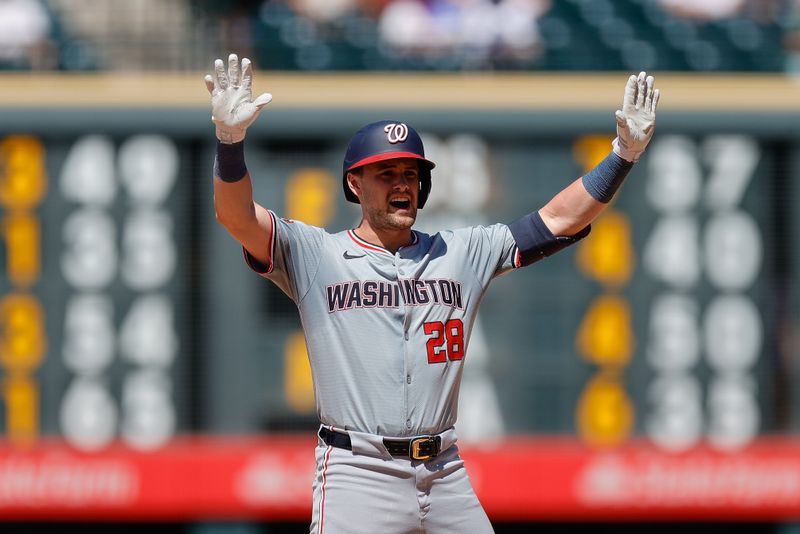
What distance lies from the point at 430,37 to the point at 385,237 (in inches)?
235

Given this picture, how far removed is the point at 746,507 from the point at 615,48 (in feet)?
10.8

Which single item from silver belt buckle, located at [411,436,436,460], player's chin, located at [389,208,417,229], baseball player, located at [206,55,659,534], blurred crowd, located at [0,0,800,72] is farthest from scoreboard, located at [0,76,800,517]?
silver belt buckle, located at [411,436,436,460]

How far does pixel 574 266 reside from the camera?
930 centimetres

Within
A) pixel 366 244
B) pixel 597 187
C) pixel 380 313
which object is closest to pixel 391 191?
pixel 366 244

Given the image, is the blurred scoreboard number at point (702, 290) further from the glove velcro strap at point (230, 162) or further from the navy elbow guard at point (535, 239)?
the glove velcro strap at point (230, 162)

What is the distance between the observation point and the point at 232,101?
386 centimetres

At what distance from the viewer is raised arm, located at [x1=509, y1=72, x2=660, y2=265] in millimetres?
4180

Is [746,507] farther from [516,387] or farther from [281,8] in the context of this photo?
[281,8]

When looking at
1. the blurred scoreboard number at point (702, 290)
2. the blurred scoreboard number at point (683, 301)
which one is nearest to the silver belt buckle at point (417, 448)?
the blurred scoreboard number at point (683, 301)

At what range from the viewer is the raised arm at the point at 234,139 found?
151 inches

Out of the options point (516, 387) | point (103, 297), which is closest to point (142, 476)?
point (103, 297)

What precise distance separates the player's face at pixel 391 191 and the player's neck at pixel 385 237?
54 mm

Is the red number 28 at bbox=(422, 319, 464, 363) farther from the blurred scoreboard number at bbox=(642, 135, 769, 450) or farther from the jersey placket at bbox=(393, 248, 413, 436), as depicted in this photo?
the blurred scoreboard number at bbox=(642, 135, 769, 450)

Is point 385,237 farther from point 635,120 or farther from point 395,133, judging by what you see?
point 635,120
